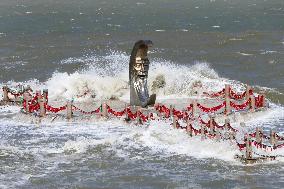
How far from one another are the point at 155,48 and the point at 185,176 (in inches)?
1866

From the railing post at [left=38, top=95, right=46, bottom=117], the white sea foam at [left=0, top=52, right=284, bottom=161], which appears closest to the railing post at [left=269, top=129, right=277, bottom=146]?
the white sea foam at [left=0, top=52, right=284, bottom=161]

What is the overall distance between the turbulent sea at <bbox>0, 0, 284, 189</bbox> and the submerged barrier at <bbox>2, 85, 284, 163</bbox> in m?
0.48

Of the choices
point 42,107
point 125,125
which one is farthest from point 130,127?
point 42,107

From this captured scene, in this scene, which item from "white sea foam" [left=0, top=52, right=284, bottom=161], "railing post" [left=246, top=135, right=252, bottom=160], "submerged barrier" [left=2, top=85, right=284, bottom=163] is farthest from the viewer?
"white sea foam" [left=0, top=52, right=284, bottom=161]

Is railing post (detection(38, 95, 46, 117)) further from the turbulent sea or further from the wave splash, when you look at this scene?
the wave splash

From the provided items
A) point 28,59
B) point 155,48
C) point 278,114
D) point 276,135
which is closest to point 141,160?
point 276,135

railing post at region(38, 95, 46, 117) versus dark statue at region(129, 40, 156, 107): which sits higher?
dark statue at region(129, 40, 156, 107)

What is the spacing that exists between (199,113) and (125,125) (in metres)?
3.75

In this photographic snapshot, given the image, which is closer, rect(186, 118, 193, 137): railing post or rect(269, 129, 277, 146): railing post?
rect(269, 129, 277, 146): railing post

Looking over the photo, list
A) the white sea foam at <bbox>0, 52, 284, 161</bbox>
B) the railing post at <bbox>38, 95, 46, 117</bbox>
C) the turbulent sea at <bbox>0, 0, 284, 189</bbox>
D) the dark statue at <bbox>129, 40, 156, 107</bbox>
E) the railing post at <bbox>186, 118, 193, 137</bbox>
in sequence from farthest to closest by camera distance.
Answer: the dark statue at <bbox>129, 40, 156, 107</bbox>, the railing post at <bbox>38, 95, 46, 117</bbox>, the railing post at <bbox>186, 118, 193, 137</bbox>, the white sea foam at <bbox>0, 52, 284, 161</bbox>, the turbulent sea at <bbox>0, 0, 284, 189</bbox>

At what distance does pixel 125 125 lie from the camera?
3102 cm

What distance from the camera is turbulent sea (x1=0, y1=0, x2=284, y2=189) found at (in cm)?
2397

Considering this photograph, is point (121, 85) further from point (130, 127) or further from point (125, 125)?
point (130, 127)

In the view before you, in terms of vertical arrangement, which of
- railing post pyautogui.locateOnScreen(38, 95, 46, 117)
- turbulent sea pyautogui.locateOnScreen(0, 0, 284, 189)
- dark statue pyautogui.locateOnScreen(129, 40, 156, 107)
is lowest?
turbulent sea pyautogui.locateOnScreen(0, 0, 284, 189)
